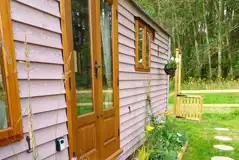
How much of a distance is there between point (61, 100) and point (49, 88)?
0.58 ft

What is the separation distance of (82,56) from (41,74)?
22.5 inches

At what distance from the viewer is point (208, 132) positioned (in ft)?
16.8

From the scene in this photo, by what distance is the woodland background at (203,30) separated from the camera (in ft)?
40.7

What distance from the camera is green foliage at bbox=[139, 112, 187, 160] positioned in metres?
3.09

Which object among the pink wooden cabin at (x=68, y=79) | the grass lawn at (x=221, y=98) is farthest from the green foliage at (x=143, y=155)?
the grass lawn at (x=221, y=98)

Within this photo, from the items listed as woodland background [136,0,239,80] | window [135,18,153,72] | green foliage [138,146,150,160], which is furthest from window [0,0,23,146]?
woodland background [136,0,239,80]

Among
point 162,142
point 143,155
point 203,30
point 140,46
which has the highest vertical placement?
point 203,30

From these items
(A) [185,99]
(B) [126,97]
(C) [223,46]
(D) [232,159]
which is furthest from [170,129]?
(C) [223,46]

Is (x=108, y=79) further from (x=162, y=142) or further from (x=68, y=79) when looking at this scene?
(x=162, y=142)

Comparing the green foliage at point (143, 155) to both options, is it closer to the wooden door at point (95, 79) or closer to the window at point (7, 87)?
the wooden door at point (95, 79)

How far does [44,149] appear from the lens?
1585mm

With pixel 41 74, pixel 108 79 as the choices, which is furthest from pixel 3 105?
pixel 108 79

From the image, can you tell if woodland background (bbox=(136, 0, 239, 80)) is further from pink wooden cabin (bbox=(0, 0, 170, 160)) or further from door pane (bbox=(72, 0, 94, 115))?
door pane (bbox=(72, 0, 94, 115))

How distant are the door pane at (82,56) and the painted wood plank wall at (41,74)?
8.6 inches
